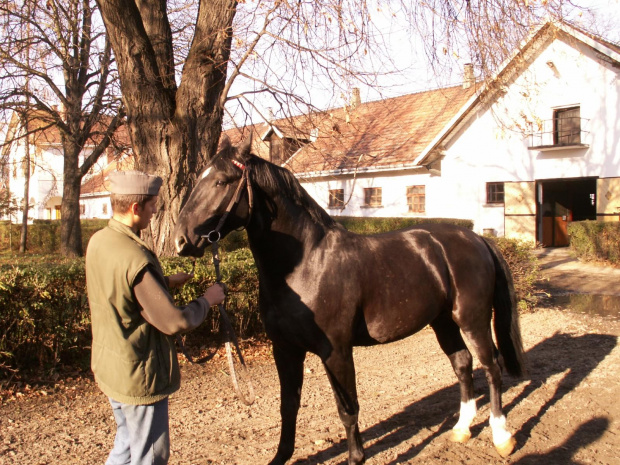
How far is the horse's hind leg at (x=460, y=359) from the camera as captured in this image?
405 cm

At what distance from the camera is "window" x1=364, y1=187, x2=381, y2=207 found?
910 inches

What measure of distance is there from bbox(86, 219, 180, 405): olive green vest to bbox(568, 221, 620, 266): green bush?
15690 millimetres

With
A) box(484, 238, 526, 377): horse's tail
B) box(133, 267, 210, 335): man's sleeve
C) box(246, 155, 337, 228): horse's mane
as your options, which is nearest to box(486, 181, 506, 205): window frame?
box(484, 238, 526, 377): horse's tail

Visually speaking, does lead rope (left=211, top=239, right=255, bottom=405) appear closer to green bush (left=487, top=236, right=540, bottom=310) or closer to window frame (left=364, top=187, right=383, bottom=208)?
green bush (left=487, top=236, right=540, bottom=310)

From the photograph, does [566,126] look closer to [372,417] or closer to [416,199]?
[416,199]

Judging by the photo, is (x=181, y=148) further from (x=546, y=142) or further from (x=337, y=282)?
(x=546, y=142)

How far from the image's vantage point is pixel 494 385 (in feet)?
13.1

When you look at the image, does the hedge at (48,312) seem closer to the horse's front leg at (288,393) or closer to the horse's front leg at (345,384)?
the horse's front leg at (288,393)

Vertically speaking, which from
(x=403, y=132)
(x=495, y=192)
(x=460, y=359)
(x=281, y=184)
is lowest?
(x=460, y=359)

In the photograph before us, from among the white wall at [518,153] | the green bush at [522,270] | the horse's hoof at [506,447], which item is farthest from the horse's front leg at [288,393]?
the white wall at [518,153]

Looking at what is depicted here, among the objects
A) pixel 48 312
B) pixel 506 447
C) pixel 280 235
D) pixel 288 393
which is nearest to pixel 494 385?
pixel 506 447

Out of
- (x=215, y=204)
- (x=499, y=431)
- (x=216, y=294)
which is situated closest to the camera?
(x=216, y=294)

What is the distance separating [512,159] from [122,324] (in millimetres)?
20049

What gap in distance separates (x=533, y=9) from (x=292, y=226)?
5358 mm
